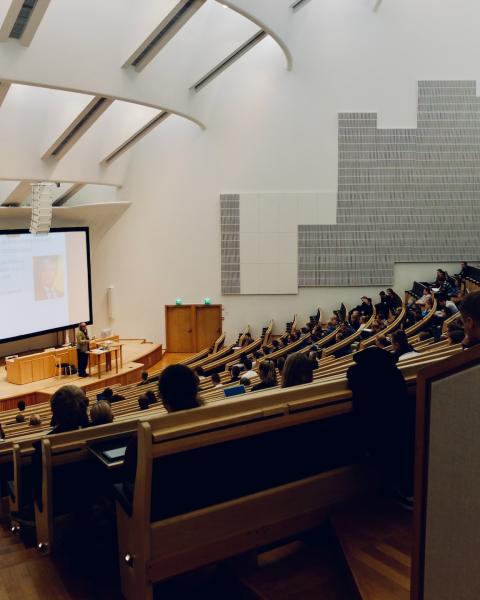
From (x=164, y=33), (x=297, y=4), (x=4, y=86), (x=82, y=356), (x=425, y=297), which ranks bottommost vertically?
(x=82, y=356)

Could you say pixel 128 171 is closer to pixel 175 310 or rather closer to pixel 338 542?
pixel 175 310

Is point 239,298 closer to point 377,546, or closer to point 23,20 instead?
point 23,20

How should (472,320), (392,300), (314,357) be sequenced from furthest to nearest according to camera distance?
(392,300)
(314,357)
(472,320)

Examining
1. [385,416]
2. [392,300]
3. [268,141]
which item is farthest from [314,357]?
[268,141]

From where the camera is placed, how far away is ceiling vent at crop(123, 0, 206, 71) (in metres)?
7.58

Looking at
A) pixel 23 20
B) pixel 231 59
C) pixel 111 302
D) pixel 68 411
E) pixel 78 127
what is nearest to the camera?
pixel 68 411

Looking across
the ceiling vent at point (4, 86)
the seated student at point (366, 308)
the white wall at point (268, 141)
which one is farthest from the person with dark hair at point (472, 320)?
the white wall at point (268, 141)

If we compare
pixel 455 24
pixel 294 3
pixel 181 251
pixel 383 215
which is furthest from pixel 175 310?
pixel 455 24

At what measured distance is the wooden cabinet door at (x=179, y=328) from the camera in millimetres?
13133

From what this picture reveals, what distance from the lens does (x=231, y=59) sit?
1034cm

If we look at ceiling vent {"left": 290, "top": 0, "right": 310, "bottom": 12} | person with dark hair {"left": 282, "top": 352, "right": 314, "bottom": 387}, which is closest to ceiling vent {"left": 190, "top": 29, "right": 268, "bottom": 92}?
ceiling vent {"left": 290, "top": 0, "right": 310, "bottom": 12}

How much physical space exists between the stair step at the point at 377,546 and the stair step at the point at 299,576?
0.09 m

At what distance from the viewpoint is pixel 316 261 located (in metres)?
13.1

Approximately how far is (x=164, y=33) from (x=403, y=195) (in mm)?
6781
